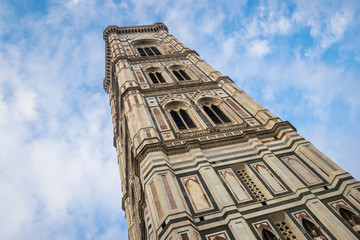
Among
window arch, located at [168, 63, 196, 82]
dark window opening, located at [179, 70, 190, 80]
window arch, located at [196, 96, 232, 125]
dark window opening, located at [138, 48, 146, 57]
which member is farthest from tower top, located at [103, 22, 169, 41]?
window arch, located at [196, 96, 232, 125]

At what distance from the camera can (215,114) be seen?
615 inches

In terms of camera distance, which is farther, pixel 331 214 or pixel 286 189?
pixel 286 189

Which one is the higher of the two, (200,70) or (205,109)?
(200,70)

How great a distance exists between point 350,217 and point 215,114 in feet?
25.1

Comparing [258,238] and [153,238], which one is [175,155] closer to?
[153,238]

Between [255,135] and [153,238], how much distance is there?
6.19 meters

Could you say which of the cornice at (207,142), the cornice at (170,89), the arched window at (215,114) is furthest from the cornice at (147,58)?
the cornice at (207,142)

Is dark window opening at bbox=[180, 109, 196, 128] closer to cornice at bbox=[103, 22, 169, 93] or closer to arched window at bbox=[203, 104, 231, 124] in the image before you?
arched window at bbox=[203, 104, 231, 124]

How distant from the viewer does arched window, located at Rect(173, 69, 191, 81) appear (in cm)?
2054

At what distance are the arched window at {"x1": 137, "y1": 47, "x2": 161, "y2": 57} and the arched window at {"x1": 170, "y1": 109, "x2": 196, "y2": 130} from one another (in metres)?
11.8

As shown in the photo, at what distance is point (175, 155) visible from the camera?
477 inches

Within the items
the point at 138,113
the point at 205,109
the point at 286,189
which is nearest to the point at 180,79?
the point at 205,109

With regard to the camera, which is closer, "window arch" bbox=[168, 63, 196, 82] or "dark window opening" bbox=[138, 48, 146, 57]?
"window arch" bbox=[168, 63, 196, 82]

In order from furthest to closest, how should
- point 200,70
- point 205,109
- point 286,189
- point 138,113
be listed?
point 200,70 < point 205,109 < point 138,113 < point 286,189
